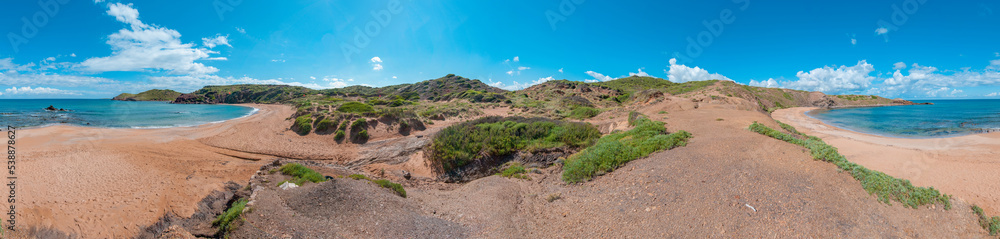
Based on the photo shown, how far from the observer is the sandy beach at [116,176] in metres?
6.87

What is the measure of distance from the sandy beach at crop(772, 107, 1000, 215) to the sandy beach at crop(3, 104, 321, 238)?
19.0m

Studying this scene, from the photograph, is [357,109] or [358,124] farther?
[357,109]

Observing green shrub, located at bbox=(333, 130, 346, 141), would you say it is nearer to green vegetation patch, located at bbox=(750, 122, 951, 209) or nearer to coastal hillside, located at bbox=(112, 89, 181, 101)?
green vegetation patch, located at bbox=(750, 122, 951, 209)

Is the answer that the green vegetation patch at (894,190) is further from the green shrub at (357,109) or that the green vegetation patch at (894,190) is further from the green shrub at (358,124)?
the green shrub at (357,109)

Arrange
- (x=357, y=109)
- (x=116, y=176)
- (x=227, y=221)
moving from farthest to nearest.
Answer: (x=357, y=109)
(x=116, y=176)
(x=227, y=221)

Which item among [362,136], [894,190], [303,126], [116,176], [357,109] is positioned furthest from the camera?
[357,109]

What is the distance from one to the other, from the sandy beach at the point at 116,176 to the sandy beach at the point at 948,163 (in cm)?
1897

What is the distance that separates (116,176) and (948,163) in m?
27.4

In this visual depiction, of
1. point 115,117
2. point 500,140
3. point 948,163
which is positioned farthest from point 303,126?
point 948,163

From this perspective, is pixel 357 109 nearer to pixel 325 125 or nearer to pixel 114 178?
pixel 325 125

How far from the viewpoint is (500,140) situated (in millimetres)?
13633

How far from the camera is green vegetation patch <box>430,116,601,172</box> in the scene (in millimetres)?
13102

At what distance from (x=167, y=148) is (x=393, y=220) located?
55.4 ft

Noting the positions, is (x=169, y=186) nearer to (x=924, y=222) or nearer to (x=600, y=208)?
(x=600, y=208)
